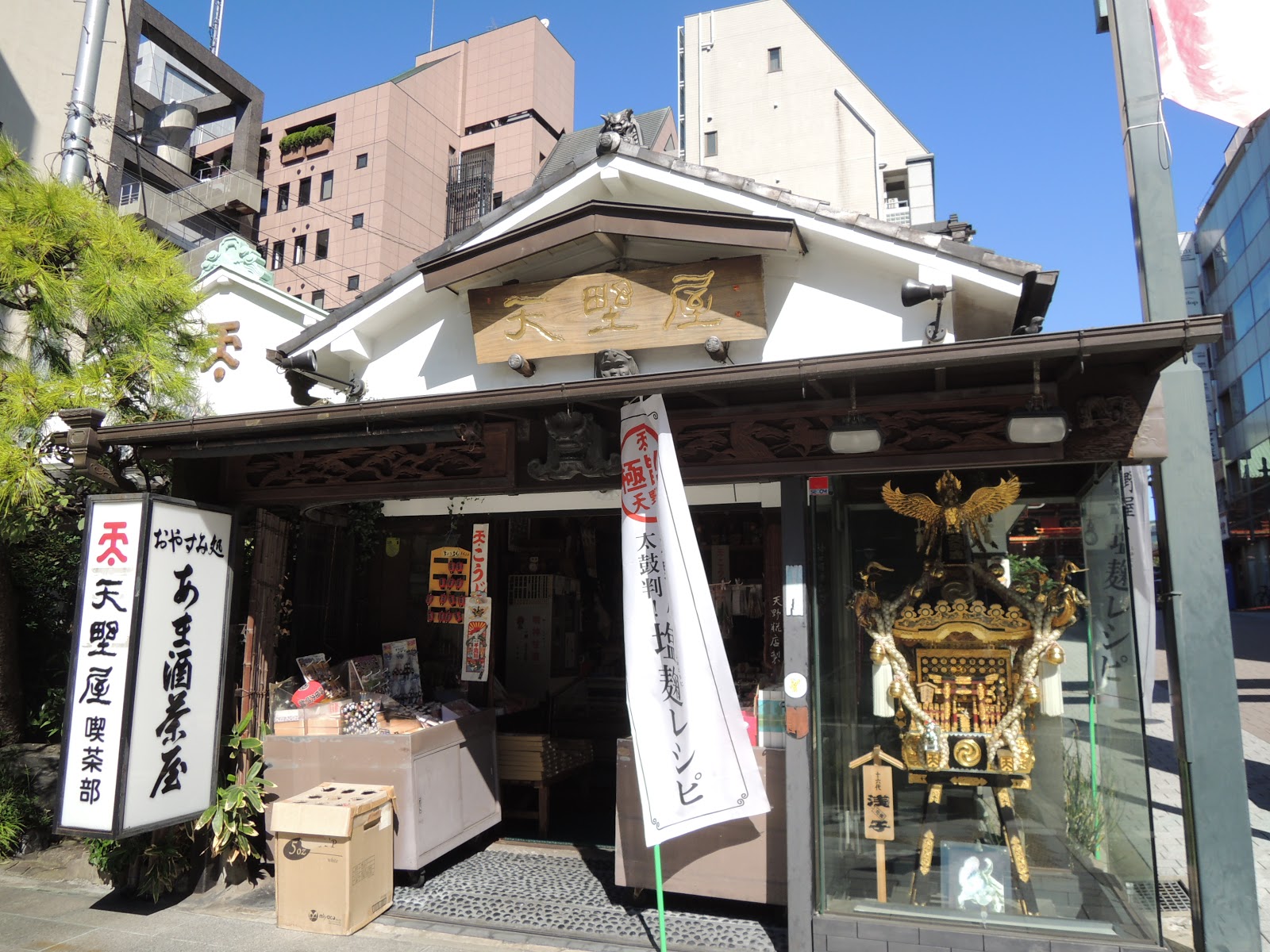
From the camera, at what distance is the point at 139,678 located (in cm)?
667

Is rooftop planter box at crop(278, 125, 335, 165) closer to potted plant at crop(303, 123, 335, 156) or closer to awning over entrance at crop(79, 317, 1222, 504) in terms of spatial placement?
potted plant at crop(303, 123, 335, 156)

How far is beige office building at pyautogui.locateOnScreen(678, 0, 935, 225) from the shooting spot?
1127 inches

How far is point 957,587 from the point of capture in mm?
6426

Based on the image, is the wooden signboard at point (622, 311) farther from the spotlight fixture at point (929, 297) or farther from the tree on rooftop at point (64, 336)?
the tree on rooftop at point (64, 336)

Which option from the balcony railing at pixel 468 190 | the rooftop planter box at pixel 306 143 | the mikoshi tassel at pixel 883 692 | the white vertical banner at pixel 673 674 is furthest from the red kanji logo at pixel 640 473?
the rooftop planter box at pixel 306 143

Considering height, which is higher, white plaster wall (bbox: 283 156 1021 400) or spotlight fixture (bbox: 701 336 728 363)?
white plaster wall (bbox: 283 156 1021 400)

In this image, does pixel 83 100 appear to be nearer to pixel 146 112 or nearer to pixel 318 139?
pixel 146 112

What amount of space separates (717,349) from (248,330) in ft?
26.6

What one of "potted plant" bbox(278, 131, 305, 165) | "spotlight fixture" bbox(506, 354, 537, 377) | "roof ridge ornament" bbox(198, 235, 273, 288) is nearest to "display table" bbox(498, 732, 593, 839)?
"spotlight fixture" bbox(506, 354, 537, 377)

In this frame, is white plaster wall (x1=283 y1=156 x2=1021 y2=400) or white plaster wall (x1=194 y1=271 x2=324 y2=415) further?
white plaster wall (x1=194 y1=271 x2=324 y2=415)

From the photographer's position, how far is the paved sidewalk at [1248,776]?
7.62 m

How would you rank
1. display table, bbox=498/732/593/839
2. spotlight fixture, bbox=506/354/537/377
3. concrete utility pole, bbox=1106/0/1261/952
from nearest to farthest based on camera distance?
concrete utility pole, bbox=1106/0/1261/952, spotlight fixture, bbox=506/354/537/377, display table, bbox=498/732/593/839

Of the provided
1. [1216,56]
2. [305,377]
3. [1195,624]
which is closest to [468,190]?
[305,377]

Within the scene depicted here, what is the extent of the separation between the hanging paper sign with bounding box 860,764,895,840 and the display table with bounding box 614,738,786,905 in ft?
2.15
